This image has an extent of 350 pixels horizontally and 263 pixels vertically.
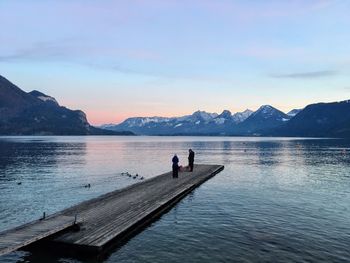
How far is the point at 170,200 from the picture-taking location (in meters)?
34.9

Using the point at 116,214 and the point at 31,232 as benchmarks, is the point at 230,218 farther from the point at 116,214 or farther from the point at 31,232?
the point at 31,232

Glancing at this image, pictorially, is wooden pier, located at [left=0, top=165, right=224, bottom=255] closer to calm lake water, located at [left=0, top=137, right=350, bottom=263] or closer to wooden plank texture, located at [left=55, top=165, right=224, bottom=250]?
wooden plank texture, located at [left=55, top=165, right=224, bottom=250]

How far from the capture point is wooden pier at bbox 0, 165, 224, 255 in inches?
821

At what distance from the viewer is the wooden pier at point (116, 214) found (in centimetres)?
2086

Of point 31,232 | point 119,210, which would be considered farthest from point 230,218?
point 31,232

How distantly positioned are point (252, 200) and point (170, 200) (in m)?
8.52

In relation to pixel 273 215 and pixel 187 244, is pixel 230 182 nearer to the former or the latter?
pixel 273 215

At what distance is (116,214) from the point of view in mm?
27609

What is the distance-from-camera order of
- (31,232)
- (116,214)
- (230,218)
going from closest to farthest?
(31,232) → (116,214) → (230,218)

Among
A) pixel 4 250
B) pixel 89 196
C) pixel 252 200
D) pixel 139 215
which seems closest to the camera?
pixel 4 250

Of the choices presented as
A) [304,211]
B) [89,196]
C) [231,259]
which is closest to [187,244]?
[231,259]

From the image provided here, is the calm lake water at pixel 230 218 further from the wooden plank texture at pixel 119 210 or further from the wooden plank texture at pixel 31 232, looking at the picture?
the wooden plank texture at pixel 31 232

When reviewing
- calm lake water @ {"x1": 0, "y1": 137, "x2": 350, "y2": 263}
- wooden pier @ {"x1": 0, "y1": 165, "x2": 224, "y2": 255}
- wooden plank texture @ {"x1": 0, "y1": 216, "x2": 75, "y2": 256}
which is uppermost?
wooden plank texture @ {"x1": 0, "y1": 216, "x2": 75, "y2": 256}

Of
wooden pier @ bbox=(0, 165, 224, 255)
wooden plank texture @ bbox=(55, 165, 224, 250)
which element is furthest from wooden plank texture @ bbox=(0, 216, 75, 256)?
wooden plank texture @ bbox=(55, 165, 224, 250)
